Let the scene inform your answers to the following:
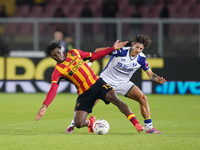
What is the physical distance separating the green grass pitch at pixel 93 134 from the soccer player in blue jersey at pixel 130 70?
65 centimetres

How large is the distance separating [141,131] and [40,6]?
14299mm

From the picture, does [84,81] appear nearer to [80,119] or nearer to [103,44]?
[80,119]

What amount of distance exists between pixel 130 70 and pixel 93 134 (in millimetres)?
1703

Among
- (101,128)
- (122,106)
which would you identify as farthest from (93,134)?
(122,106)

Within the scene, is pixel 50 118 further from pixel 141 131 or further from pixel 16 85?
pixel 16 85

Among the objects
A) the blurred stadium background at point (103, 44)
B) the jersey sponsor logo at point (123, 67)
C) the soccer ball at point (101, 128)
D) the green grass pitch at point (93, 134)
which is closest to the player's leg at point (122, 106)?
the green grass pitch at point (93, 134)

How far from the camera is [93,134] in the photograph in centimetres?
794

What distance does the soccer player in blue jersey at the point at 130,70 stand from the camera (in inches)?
332

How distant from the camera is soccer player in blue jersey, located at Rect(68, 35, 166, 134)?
844cm

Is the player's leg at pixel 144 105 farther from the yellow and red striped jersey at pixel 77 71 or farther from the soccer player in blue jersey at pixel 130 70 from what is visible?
the yellow and red striped jersey at pixel 77 71

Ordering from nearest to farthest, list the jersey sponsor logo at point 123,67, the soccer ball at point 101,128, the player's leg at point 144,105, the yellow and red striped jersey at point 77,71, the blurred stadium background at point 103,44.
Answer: the soccer ball at point 101,128 → the yellow and red striped jersey at point 77,71 → the player's leg at point 144,105 → the jersey sponsor logo at point 123,67 → the blurred stadium background at point 103,44

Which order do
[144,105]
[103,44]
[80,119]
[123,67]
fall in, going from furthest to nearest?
[103,44] < [123,67] < [144,105] < [80,119]

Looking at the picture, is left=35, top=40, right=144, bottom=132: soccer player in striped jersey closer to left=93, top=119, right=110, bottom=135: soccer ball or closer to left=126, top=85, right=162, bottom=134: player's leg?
left=93, top=119, right=110, bottom=135: soccer ball

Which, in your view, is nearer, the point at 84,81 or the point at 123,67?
the point at 84,81
